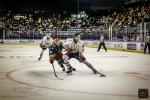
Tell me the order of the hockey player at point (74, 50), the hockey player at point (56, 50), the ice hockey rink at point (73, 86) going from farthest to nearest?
the hockey player at point (56, 50), the hockey player at point (74, 50), the ice hockey rink at point (73, 86)

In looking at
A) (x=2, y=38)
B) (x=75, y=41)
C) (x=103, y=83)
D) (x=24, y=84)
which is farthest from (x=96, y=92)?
(x=2, y=38)

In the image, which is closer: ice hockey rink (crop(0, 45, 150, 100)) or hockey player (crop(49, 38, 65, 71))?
ice hockey rink (crop(0, 45, 150, 100))

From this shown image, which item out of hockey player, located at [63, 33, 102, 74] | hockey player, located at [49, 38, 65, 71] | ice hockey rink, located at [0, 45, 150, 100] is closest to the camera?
ice hockey rink, located at [0, 45, 150, 100]

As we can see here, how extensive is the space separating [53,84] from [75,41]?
262 centimetres

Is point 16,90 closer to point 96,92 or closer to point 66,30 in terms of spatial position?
point 96,92

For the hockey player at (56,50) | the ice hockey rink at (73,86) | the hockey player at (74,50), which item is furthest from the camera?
the hockey player at (56,50)

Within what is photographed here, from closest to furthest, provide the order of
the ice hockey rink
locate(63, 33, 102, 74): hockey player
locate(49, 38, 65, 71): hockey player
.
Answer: the ice hockey rink → locate(63, 33, 102, 74): hockey player → locate(49, 38, 65, 71): hockey player

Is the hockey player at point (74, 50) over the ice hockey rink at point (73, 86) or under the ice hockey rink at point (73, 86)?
over

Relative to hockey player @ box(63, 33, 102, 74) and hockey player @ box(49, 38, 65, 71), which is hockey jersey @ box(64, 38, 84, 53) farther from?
hockey player @ box(49, 38, 65, 71)

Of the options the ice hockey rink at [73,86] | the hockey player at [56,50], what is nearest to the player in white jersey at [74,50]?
the hockey player at [56,50]

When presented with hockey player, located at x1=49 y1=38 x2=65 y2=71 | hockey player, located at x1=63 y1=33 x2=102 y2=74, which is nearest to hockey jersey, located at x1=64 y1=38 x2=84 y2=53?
hockey player, located at x1=63 y1=33 x2=102 y2=74

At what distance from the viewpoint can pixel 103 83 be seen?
10.2 m

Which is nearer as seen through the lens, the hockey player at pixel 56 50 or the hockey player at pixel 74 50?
the hockey player at pixel 74 50

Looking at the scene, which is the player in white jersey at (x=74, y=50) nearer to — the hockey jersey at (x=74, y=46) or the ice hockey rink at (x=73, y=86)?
the hockey jersey at (x=74, y=46)
